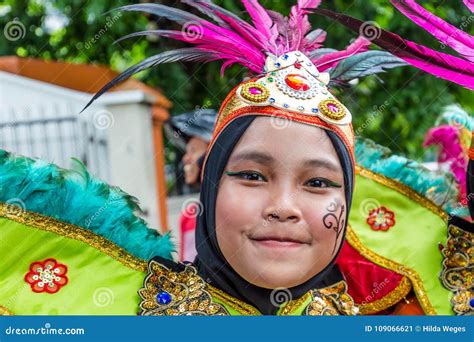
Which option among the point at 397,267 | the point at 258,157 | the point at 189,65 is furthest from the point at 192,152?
the point at 258,157

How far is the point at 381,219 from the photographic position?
242cm

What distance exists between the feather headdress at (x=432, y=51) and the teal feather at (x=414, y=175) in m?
0.64

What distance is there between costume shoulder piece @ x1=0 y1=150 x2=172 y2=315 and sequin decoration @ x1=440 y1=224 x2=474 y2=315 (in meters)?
0.92

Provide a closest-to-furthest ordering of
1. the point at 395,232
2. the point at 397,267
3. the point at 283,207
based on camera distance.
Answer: the point at 283,207, the point at 397,267, the point at 395,232

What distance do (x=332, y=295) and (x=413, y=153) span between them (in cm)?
373

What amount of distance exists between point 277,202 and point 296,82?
304 mm

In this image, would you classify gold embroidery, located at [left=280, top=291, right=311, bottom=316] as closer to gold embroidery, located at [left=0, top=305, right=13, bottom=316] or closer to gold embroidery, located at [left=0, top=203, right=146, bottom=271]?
gold embroidery, located at [left=0, top=203, right=146, bottom=271]

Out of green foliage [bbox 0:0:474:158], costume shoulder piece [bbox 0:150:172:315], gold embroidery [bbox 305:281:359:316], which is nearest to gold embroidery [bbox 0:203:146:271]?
Result: costume shoulder piece [bbox 0:150:172:315]

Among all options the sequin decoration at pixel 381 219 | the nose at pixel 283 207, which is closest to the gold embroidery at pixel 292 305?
the nose at pixel 283 207

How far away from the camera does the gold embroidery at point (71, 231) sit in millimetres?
1733

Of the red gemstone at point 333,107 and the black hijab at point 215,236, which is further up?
the red gemstone at point 333,107

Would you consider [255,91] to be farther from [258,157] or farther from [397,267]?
[397,267]

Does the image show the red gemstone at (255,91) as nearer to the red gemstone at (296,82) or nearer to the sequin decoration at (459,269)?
the red gemstone at (296,82)

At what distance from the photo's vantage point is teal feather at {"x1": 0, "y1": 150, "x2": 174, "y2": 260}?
68.2 inches
